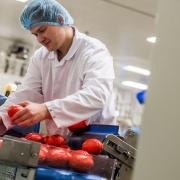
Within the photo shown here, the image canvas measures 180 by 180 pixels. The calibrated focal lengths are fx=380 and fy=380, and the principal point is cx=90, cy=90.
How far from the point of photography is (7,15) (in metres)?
5.21

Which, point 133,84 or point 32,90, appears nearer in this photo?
point 32,90

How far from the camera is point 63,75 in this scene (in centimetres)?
165

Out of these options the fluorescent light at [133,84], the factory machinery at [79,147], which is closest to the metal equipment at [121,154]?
the factory machinery at [79,147]

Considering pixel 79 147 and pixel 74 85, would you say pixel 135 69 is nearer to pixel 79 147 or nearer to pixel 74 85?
pixel 74 85

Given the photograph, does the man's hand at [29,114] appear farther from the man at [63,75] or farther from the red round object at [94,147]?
the red round object at [94,147]

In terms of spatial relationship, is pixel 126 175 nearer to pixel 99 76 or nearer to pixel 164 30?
pixel 99 76

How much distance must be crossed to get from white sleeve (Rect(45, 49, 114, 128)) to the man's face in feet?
0.65

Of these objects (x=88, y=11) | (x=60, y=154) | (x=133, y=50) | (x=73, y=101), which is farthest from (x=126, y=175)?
(x=133, y=50)

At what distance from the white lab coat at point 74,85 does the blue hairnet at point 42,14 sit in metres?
0.12

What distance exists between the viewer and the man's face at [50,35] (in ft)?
5.16

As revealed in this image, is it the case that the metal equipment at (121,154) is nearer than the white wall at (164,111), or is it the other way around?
the white wall at (164,111)

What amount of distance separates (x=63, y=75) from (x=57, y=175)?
2.33ft

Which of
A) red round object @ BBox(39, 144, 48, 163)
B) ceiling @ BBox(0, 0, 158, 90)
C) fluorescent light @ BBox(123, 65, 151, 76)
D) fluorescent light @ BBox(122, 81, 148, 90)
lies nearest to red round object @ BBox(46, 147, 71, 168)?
red round object @ BBox(39, 144, 48, 163)

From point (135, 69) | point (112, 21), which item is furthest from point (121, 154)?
point (135, 69)
